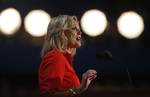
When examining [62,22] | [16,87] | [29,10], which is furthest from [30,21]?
[62,22]

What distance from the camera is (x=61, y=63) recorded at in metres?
5.62

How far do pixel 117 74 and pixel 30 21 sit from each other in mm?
2007

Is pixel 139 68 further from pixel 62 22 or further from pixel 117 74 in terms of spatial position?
pixel 62 22

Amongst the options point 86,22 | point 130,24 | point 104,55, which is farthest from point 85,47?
point 104,55

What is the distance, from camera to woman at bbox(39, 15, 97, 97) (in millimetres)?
5578

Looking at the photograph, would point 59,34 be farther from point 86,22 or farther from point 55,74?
point 86,22

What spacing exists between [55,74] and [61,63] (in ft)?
0.31

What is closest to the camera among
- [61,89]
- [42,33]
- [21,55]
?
[61,89]

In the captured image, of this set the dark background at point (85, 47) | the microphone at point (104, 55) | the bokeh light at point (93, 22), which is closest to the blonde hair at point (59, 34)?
the microphone at point (104, 55)

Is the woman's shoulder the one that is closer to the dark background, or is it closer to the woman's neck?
the woman's neck

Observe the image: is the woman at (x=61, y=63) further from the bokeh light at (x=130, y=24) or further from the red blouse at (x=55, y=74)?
the bokeh light at (x=130, y=24)

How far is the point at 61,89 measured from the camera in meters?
5.61

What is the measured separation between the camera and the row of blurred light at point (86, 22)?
14047 mm

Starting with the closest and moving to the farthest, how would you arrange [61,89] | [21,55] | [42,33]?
[61,89], [42,33], [21,55]
